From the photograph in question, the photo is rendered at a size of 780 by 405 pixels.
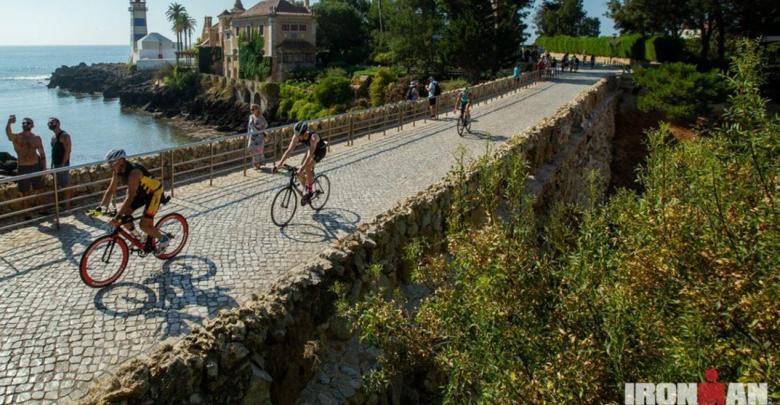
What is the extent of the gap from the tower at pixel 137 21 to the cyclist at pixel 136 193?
387 ft

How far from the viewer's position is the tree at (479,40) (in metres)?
42.2

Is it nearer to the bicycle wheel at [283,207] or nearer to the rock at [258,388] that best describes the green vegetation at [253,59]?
the bicycle wheel at [283,207]

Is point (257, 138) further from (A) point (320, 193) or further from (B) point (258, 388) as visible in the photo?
(B) point (258, 388)

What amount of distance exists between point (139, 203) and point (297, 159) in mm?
7985

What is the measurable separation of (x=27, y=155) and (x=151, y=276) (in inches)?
170

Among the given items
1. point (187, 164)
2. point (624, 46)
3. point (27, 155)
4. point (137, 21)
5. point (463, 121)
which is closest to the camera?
point (27, 155)

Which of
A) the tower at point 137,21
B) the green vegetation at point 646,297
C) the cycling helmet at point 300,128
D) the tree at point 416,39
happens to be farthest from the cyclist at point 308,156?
the tower at point 137,21

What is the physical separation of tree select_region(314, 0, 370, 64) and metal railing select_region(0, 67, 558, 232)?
47749 mm

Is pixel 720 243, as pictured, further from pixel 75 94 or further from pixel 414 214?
pixel 75 94

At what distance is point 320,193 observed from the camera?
10.9 meters

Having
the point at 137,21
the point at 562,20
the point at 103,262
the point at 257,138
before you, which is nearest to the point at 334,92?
the point at 257,138

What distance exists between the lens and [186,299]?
6.99 meters

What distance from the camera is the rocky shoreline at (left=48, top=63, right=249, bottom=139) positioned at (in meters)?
63.0

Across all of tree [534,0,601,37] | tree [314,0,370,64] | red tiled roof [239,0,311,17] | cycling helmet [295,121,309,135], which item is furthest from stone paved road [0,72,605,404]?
tree [534,0,601,37]
